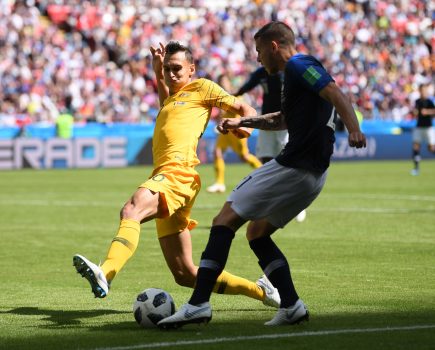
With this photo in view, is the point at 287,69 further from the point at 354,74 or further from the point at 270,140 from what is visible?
the point at 354,74

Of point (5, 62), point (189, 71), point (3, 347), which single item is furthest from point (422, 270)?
point (5, 62)

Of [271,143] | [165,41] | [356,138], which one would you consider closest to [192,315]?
[356,138]

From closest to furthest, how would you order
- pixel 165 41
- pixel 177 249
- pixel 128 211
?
1. pixel 128 211
2. pixel 177 249
3. pixel 165 41

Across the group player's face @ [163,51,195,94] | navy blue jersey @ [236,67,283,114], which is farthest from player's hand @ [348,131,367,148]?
navy blue jersey @ [236,67,283,114]

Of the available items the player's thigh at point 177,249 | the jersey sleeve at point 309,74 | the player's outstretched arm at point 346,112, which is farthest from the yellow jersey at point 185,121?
the player's outstretched arm at point 346,112

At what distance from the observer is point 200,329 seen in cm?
746

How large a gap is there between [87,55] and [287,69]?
3039cm

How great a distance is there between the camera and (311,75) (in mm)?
7141

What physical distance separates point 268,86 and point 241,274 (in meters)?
5.10

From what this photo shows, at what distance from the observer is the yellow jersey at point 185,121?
833 cm

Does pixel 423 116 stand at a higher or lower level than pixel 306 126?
lower

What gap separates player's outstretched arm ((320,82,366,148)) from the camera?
22.6 feet

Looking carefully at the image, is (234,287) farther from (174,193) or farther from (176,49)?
(176,49)

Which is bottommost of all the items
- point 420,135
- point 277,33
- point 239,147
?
point 420,135
